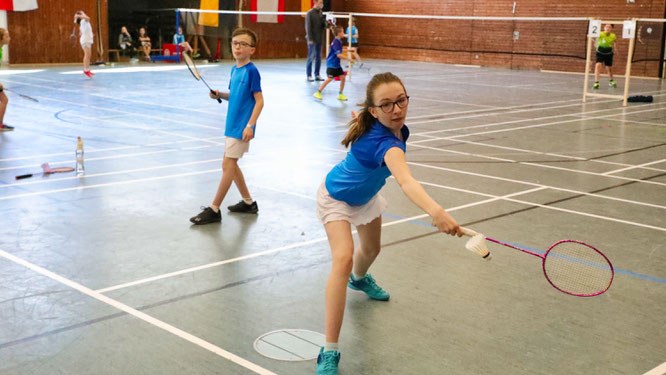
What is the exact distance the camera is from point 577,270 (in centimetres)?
455

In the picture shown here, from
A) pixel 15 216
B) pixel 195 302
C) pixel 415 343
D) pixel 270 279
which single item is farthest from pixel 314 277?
pixel 15 216

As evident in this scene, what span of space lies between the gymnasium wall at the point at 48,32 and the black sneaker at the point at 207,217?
22.2 m

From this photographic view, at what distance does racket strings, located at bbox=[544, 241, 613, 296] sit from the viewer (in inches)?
169

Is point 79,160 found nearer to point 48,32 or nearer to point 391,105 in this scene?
point 391,105

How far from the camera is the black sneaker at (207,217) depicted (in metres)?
6.85

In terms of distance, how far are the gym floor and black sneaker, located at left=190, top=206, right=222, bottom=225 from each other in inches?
3.5

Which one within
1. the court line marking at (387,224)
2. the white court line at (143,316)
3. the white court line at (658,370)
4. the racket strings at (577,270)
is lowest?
the white court line at (658,370)

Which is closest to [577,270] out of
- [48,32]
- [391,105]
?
[391,105]

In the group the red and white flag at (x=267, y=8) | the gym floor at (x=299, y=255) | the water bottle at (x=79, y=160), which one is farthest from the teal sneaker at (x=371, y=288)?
the red and white flag at (x=267, y=8)

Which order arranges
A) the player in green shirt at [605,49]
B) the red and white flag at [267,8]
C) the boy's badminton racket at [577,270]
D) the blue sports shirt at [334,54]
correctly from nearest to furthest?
the boy's badminton racket at [577,270] < the blue sports shirt at [334,54] < the player in green shirt at [605,49] < the red and white flag at [267,8]

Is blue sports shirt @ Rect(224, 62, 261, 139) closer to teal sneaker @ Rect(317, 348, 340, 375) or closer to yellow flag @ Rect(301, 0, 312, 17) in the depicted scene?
teal sneaker @ Rect(317, 348, 340, 375)

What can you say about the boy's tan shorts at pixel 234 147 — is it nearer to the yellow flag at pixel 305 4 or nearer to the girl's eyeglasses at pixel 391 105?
the girl's eyeglasses at pixel 391 105

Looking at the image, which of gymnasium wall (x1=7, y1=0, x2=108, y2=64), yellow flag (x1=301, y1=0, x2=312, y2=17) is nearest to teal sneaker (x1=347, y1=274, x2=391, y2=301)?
gymnasium wall (x1=7, y1=0, x2=108, y2=64)

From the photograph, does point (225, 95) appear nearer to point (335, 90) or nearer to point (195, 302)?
point (195, 302)
